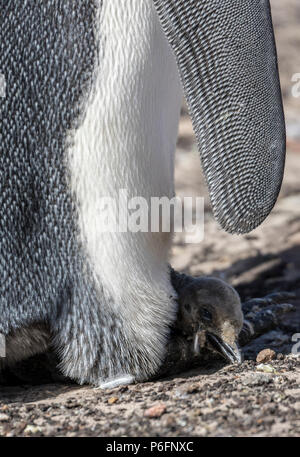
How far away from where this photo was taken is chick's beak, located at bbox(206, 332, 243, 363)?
2.28m

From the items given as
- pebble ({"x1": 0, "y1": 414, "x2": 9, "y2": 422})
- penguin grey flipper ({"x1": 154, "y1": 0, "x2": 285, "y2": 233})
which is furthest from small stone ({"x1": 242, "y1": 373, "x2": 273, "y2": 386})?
pebble ({"x1": 0, "y1": 414, "x2": 9, "y2": 422})

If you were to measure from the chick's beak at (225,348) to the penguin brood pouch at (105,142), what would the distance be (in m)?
0.24

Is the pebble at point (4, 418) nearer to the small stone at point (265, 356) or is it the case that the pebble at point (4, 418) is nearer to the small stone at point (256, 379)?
the small stone at point (256, 379)

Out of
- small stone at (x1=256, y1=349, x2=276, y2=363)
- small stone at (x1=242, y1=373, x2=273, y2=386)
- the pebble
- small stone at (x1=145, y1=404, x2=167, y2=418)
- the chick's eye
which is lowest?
the pebble

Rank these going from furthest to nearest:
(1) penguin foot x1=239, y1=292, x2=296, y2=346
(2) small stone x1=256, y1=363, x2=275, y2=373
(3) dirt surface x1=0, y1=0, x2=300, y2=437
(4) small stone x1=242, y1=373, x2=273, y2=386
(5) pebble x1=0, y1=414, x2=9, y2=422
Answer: (1) penguin foot x1=239, y1=292, x2=296, y2=346 → (2) small stone x1=256, y1=363, x2=275, y2=373 → (4) small stone x1=242, y1=373, x2=273, y2=386 → (5) pebble x1=0, y1=414, x2=9, y2=422 → (3) dirt surface x1=0, y1=0, x2=300, y2=437

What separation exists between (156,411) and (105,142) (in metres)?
0.71

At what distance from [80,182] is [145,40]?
1.35ft

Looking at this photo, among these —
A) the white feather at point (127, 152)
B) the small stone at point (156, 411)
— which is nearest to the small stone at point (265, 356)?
the white feather at point (127, 152)

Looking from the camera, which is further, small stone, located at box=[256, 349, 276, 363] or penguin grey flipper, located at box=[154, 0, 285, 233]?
small stone, located at box=[256, 349, 276, 363]

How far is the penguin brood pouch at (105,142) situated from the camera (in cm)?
205

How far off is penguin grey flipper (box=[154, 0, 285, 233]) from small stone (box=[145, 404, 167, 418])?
547 mm

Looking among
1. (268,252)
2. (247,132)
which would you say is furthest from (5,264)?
(268,252)

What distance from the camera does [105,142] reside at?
2082 mm

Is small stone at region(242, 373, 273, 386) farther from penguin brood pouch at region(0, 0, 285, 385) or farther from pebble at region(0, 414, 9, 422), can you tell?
pebble at region(0, 414, 9, 422)
